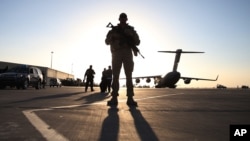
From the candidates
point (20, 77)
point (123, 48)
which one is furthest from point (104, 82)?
point (123, 48)

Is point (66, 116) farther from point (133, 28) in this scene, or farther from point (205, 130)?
point (133, 28)

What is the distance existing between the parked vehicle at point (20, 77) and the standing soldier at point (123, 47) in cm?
1773

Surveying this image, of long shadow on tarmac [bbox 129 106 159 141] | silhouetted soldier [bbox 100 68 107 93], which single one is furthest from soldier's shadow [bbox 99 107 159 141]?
silhouetted soldier [bbox 100 68 107 93]

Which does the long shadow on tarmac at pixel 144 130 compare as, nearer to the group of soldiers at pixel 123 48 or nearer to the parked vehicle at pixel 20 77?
the group of soldiers at pixel 123 48

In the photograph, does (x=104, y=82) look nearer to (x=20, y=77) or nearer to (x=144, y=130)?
(x=20, y=77)

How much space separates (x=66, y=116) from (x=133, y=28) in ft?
13.1

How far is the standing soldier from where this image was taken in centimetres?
974

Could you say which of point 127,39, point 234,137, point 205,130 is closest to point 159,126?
point 205,130

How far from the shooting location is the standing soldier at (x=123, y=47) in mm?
9742

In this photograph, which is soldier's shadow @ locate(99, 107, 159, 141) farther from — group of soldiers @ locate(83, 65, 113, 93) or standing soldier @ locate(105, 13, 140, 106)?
group of soldiers @ locate(83, 65, 113, 93)

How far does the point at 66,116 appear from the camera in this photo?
6582 mm

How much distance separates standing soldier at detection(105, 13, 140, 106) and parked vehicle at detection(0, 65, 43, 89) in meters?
17.7

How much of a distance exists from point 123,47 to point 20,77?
18256 millimetres

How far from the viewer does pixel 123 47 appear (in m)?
9.84
